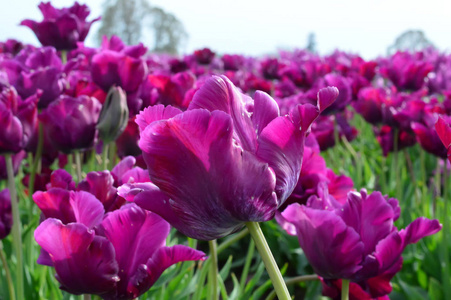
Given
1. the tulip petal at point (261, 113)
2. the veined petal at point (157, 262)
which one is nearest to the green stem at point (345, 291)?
the veined petal at point (157, 262)

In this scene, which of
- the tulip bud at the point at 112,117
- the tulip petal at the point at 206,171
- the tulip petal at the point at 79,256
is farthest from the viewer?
the tulip bud at the point at 112,117

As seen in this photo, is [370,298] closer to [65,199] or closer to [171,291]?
[65,199]

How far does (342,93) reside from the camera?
6.98 ft

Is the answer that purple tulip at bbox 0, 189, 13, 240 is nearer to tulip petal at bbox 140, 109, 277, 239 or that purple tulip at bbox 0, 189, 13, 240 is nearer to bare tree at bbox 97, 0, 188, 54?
tulip petal at bbox 140, 109, 277, 239

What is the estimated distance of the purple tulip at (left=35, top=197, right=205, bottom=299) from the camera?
0.60m

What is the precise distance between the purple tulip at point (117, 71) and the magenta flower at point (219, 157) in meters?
0.85

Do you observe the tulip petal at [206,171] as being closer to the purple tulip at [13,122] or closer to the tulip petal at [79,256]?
the tulip petal at [79,256]

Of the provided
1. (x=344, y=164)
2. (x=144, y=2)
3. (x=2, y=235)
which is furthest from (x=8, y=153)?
(x=144, y=2)

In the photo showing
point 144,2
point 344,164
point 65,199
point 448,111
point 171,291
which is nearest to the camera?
point 65,199

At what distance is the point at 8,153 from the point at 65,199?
43cm

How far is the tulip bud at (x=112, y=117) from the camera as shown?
44.4 inches

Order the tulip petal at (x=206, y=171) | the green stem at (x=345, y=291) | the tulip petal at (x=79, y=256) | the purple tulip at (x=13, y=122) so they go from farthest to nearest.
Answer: the purple tulip at (x=13, y=122) → the green stem at (x=345, y=291) → the tulip petal at (x=79, y=256) → the tulip petal at (x=206, y=171)

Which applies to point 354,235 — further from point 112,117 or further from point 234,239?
point 112,117

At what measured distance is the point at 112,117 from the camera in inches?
44.4
